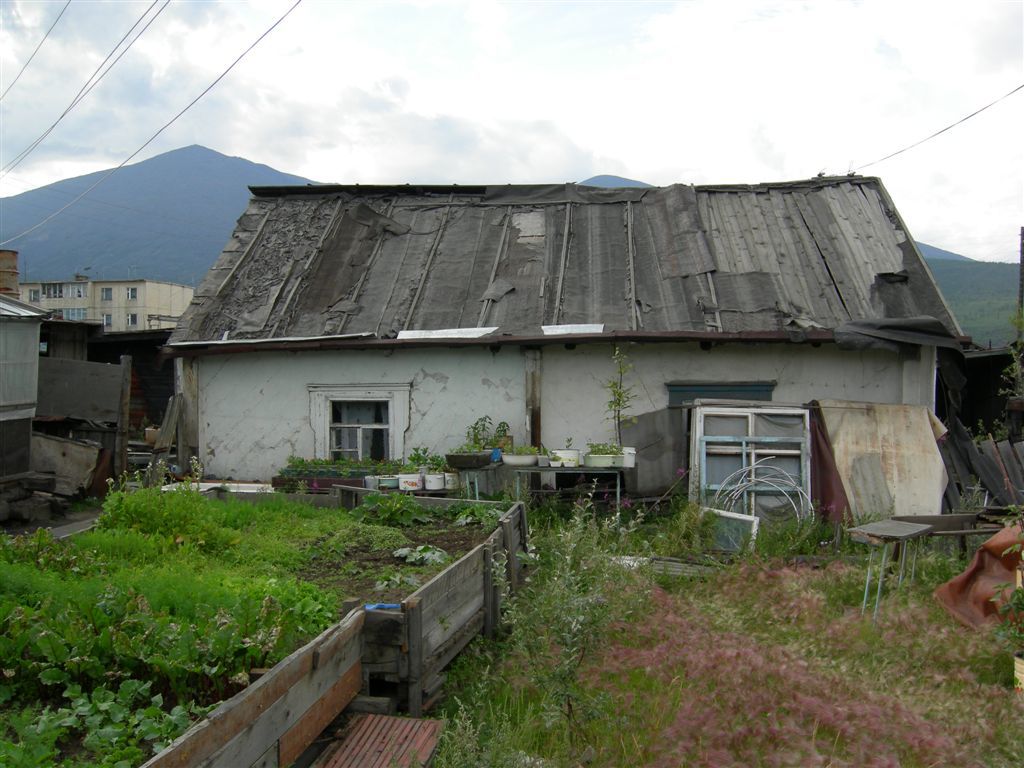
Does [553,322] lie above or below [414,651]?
above

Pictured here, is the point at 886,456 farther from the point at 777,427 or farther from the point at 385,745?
the point at 385,745

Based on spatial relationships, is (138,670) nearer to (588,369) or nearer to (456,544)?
(456,544)

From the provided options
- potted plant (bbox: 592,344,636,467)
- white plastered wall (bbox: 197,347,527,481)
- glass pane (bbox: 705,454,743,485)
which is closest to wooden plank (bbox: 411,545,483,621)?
potted plant (bbox: 592,344,636,467)

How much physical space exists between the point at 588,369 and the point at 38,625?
781cm

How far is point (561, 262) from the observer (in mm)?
12320

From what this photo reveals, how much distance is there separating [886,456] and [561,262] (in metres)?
5.23

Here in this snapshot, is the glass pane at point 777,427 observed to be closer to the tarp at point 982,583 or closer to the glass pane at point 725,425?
the glass pane at point 725,425

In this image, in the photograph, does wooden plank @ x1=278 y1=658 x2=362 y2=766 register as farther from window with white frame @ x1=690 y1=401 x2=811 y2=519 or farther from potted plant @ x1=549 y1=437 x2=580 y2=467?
window with white frame @ x1=690 y1=401 x2=811 y2=519

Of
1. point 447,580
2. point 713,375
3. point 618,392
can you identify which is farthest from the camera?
point 713,375

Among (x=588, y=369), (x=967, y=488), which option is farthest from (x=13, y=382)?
(x=967, y=488)

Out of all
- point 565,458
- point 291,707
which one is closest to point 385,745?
point 291,707

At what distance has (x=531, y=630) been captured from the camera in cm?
461

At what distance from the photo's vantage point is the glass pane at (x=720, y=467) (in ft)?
31.4

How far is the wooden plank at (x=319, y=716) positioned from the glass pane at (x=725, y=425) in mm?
6219
